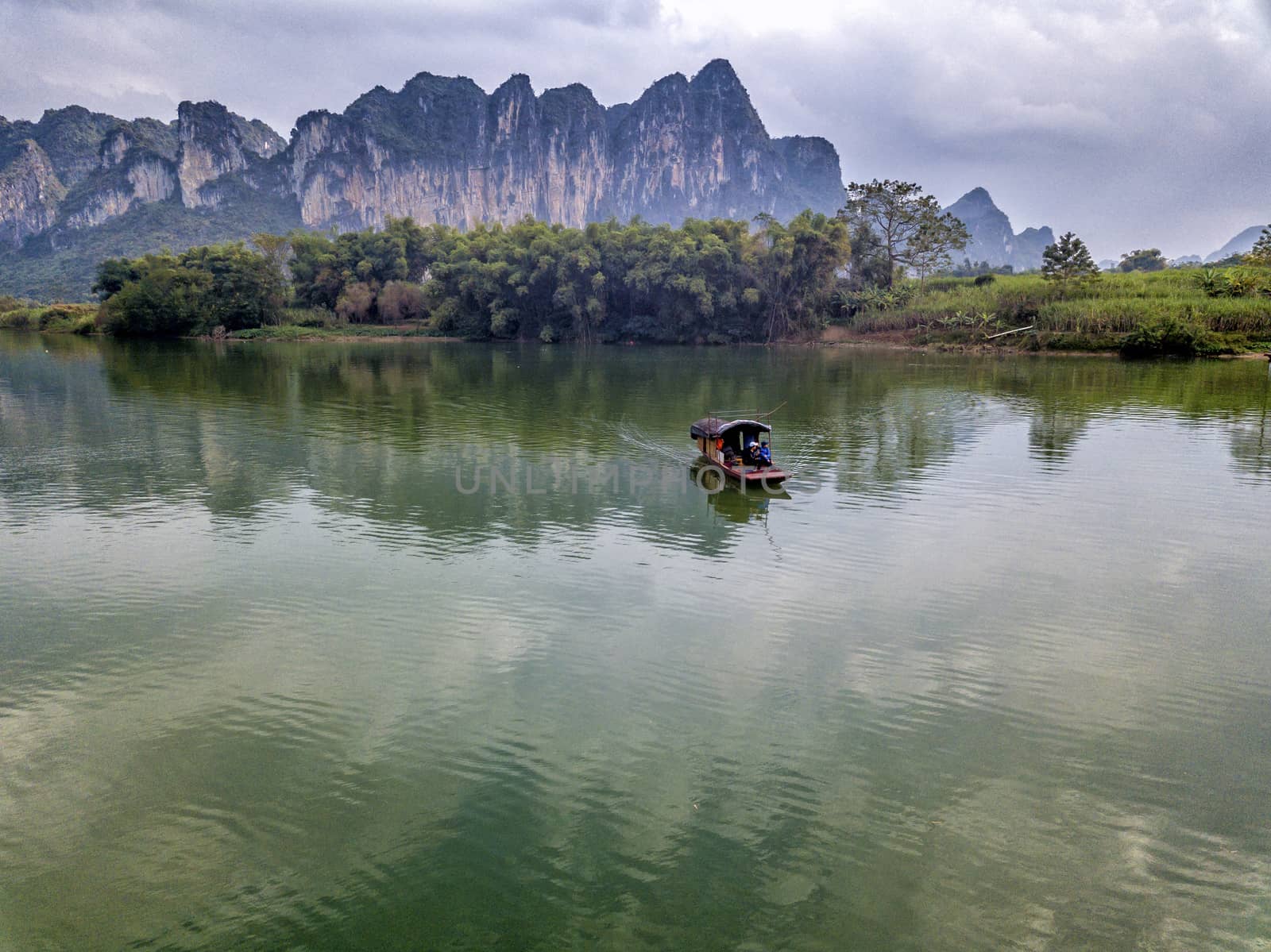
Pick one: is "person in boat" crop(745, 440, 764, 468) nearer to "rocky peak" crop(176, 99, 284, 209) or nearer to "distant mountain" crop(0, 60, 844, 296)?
"distant mountain" crop(0, 60, 844, 296)

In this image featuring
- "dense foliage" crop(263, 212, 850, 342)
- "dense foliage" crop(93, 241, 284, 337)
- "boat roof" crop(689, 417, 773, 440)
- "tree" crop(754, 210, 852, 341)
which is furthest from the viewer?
"dense foliage" crop(93, 241, 284, 337)

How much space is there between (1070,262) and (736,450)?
43.8 meters

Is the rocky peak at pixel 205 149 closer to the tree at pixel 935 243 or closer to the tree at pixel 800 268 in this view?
the tree at pixel 800 268

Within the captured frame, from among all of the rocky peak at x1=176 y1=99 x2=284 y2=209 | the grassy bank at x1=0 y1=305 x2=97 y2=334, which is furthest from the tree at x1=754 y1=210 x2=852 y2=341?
the rocky peak at x1=176 y1=99 x2=284 y2=209

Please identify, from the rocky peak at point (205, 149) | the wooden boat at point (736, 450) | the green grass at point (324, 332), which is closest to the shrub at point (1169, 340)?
the wooden boat at point (736, 450)

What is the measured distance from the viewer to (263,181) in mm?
176750

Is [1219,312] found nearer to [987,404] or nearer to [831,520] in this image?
[987,404]

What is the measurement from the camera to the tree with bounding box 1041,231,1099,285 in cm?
4975

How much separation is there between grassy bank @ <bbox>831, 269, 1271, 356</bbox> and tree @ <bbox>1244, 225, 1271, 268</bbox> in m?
2.46

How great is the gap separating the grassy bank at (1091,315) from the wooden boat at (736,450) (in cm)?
3488

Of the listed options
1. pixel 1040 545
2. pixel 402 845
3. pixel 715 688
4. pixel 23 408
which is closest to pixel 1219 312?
pixel 1040 545

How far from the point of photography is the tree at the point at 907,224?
200 feet

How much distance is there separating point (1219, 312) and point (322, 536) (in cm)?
4697

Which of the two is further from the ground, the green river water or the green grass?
the green grass
